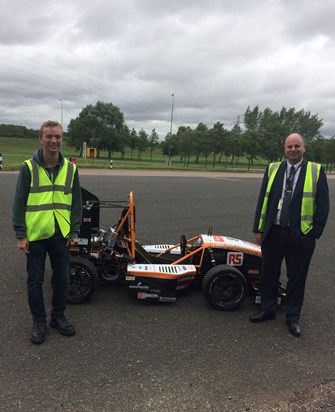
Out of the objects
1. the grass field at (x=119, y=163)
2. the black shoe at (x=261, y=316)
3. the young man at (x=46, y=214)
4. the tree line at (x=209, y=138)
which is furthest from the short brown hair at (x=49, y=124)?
the tree line at (x=209, y=138)

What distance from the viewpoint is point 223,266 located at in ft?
13.0

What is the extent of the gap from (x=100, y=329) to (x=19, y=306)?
40.3 inches

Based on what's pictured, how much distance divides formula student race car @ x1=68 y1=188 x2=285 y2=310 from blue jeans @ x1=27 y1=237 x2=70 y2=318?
51cm

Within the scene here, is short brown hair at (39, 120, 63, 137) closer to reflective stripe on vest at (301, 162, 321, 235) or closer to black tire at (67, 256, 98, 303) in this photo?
black tire at (67, 256, 98, 303)

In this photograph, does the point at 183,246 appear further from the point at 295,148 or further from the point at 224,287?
the point at 295,148

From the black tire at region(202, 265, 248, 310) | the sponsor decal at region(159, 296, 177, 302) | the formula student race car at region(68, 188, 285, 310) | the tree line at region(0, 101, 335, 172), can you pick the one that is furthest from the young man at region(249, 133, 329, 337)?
the tree line at region(0, 101, 335, 172)

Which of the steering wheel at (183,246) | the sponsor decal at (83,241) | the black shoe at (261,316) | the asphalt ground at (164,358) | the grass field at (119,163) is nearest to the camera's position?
the asphalt ground at (164,358)

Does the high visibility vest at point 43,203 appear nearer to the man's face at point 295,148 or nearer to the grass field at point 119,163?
the man's face at point 295,148

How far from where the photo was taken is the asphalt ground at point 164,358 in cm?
251

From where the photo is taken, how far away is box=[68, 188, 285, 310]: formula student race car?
3.93 metres

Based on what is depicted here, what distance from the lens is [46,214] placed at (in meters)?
3.04

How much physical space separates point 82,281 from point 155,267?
2.79ft

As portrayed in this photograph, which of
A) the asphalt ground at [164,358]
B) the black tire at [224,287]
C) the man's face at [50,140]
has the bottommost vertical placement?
the asphalt ground at [164,358]

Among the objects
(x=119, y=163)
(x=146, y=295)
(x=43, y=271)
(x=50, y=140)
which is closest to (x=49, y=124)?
(x=50, y=140)
